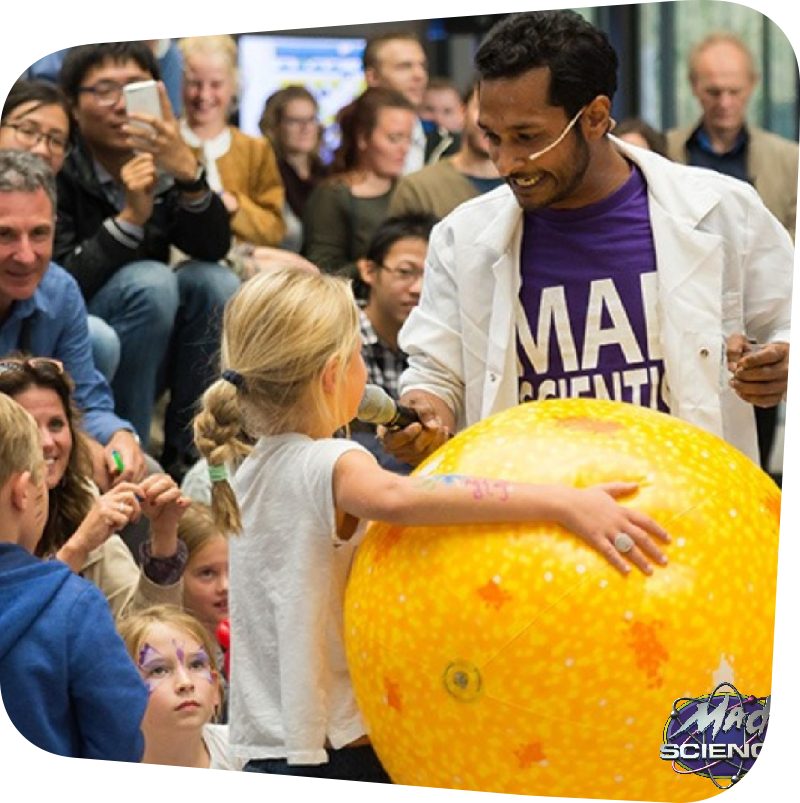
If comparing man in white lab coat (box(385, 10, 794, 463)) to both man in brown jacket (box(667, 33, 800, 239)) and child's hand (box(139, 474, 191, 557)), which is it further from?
child's hand (box(139, 474, 191, 557))

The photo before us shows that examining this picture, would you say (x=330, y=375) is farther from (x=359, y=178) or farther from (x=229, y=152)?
(x=229, y=152)

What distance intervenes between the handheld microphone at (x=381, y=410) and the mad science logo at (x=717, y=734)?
2.49 ft

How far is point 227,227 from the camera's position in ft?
12.9

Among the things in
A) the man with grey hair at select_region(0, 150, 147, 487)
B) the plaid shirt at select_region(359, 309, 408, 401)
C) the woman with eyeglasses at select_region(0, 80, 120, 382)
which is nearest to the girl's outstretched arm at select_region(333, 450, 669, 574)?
the plaid shirt at select_region(359, 309, 408, 401)

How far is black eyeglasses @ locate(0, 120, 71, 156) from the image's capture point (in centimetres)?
397

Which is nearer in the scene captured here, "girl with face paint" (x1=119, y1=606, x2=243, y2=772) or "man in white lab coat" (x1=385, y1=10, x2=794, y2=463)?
"man in white lab coat" (x1=385, y1=10, x2=794, y2=463)

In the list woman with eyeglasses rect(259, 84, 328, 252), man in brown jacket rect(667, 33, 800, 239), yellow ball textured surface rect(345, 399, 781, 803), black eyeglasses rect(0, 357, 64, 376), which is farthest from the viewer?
woman with eyeglasses rect(259, 84, 328, 252)

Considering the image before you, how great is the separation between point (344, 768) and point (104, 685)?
0.55 m

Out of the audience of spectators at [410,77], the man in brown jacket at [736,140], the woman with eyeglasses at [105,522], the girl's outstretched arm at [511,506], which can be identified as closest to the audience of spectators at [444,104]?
the audience of spectators at [410,77]

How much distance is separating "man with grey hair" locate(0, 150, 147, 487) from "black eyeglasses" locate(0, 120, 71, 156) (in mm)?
82

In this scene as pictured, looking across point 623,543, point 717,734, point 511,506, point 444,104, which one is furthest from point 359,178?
point 717,734

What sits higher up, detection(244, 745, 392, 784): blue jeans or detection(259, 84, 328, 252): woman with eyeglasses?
detection(259, 84, 328, 252): woman with eyeglasses

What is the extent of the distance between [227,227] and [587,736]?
157 cm

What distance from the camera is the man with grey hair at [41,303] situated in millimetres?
3857
